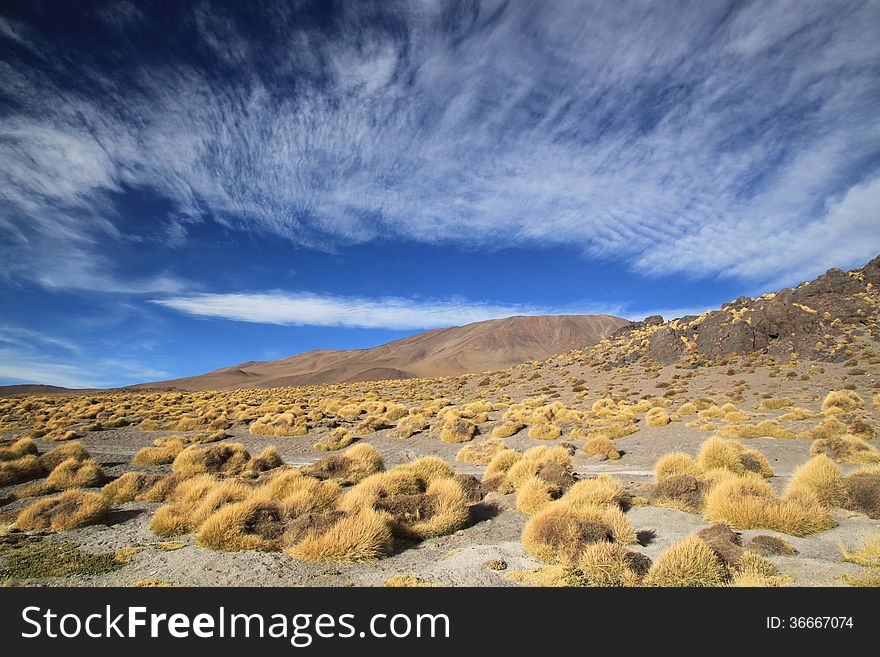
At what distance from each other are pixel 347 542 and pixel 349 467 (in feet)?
21.2

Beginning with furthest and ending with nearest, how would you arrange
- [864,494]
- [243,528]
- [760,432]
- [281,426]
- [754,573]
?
[281,426] < [760,432] < [864,494] < [243,528] < [754,573]

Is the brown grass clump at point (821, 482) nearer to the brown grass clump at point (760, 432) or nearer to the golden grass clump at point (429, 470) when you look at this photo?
the golden grass clump at point (429, 470)

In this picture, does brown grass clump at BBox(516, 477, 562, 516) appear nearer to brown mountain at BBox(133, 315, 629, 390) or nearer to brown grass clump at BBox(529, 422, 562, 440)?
brown grass clump at BBox(529, 422, 562, 440)

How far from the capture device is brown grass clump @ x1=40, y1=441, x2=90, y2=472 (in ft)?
44.8

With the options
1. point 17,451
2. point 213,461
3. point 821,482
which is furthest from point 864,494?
point 17,451

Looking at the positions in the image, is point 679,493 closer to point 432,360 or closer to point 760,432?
point 760,432

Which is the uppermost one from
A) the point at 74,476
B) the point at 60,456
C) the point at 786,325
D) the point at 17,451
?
the point at 786,325

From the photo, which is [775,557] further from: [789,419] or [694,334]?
[694,334]

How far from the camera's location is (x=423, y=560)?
21.2 feet

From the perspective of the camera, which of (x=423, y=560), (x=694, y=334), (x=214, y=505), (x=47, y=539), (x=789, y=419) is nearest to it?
(x=423, y=560)

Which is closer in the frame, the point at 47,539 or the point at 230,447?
the point at 47,539

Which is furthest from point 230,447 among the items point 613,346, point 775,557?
point 613,346

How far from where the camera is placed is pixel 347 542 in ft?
21.4
